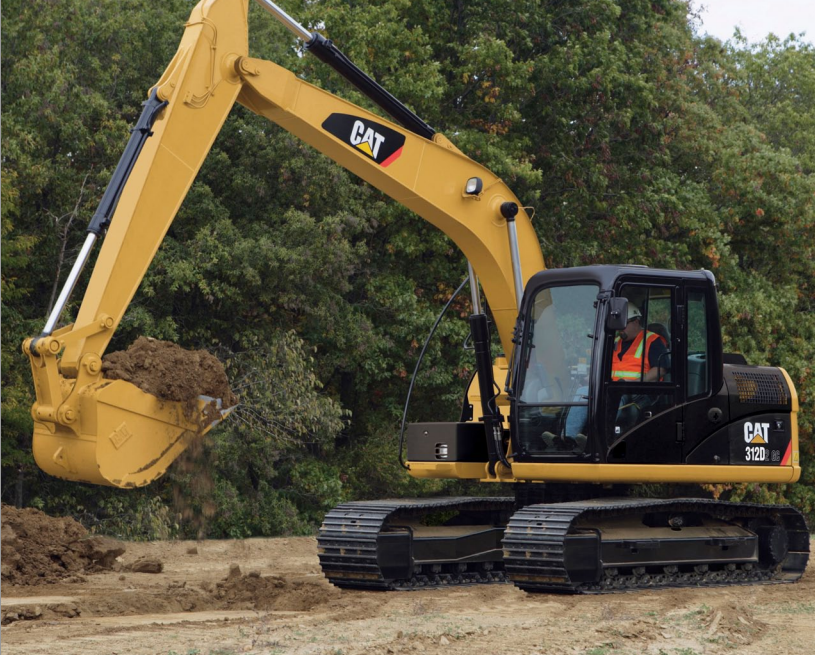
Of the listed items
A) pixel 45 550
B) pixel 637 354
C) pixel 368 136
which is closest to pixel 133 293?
pixel 368 136

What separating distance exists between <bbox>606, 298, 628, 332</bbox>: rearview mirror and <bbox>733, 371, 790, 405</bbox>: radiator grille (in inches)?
75.9

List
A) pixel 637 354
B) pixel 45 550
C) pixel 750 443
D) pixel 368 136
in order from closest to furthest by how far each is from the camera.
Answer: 1. pixel 637 354
2. pixel 368 136
3. pixel 750 443
4. pixel 45 550

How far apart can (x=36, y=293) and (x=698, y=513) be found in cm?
1215

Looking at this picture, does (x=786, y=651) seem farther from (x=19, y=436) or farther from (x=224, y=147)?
(x=224, y=147)

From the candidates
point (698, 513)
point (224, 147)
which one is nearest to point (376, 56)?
point (224, 147)

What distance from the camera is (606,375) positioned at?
10188 mm

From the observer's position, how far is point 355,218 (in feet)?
64.6

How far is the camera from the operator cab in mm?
10211

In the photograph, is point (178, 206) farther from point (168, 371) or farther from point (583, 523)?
point (583, 523)

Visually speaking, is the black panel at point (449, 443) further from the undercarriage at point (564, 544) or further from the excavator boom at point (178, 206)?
the excavator boom at point (178, 206)

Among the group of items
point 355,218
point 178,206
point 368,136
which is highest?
point 355,218

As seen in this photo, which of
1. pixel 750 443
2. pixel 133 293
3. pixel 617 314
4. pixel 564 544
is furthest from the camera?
pixel 750 443

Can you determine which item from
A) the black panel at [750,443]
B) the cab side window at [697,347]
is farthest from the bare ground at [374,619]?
the cab side window at [697,347]

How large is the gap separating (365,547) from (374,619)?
181 cm
